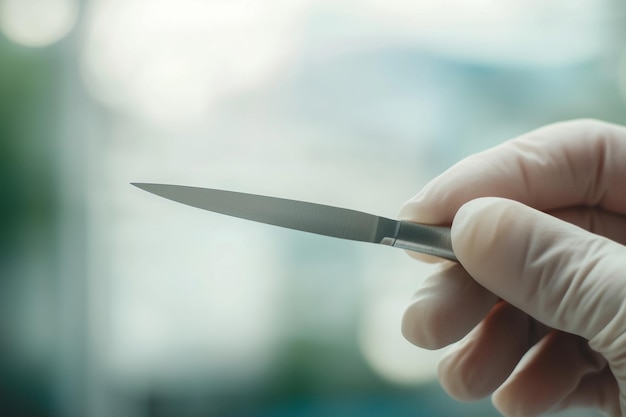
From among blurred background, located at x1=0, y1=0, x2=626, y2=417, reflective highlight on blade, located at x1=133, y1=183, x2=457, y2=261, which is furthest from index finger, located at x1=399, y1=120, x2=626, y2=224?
blurred background, located at x1=0, y1=0, x2=626, y2=417

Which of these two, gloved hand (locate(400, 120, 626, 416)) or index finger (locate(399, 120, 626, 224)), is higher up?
index finger (locate(399, 120, 626, 224))

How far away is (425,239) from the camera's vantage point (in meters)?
0.56

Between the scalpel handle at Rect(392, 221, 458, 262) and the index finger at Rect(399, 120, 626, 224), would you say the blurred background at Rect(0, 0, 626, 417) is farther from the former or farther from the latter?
the scalpel handle at Rect(392, 221, 458, 262)

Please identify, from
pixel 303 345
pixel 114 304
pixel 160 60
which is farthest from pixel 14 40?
pixel 303 345

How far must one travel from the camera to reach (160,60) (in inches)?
40.3

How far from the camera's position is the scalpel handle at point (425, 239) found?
54 centimetres

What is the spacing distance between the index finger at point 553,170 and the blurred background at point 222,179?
15.5 inches

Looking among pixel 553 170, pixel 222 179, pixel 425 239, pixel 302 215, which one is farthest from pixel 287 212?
pixel 222 179

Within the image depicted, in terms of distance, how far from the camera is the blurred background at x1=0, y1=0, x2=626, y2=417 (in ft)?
3.33

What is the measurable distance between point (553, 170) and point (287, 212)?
36 cm

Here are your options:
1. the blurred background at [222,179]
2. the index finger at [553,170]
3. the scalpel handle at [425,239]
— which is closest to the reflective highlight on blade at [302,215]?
the scalpel handle at [425,239]

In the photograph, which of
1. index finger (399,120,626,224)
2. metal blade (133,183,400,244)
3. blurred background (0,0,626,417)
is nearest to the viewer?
metal blade (133,183,400,244)

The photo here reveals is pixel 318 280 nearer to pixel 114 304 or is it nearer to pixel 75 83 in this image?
pixel 114 304

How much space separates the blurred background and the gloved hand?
15.6 inches
